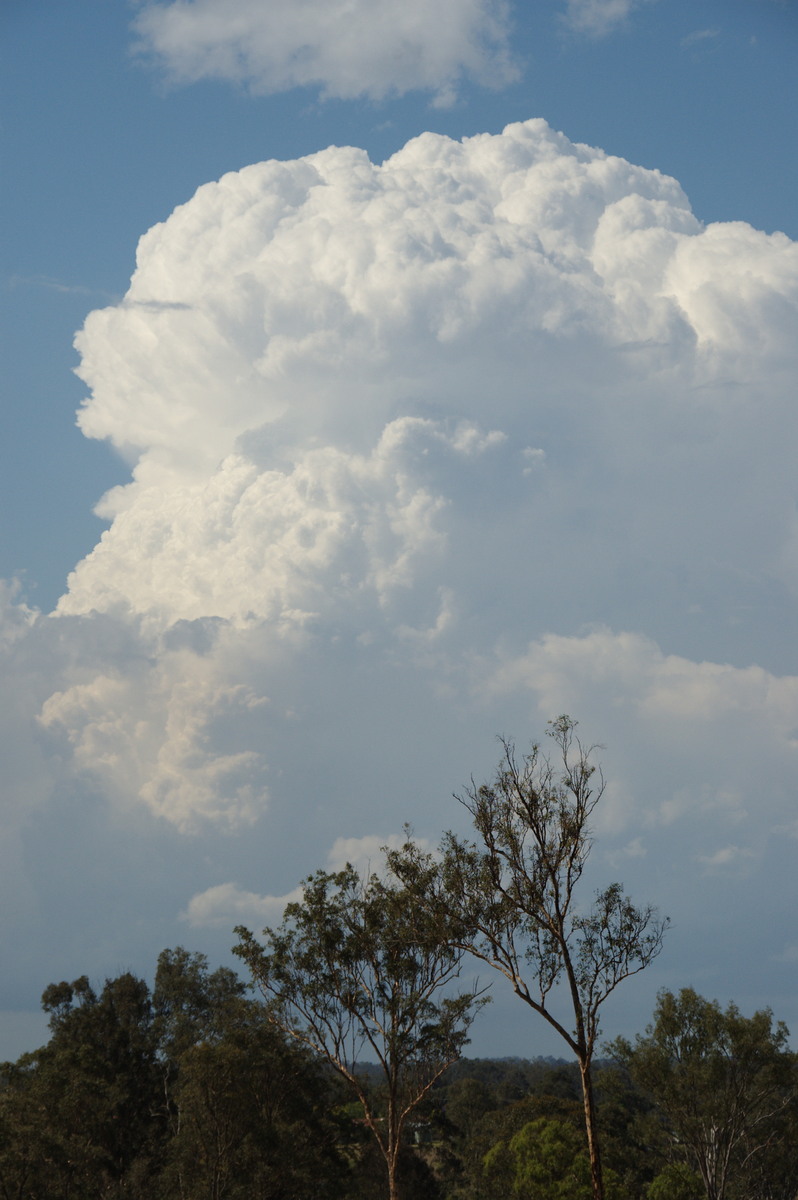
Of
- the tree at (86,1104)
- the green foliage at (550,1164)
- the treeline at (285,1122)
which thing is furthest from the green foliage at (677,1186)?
the tree at (86,1104)

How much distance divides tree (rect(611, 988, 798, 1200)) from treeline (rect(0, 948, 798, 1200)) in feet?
0.23

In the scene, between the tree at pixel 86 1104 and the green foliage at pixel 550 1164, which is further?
the green foliage at pixel 550 1164

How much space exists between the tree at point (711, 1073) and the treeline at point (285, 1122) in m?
0.07

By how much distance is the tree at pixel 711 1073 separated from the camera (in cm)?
5031

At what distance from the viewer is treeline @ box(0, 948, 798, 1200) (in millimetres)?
45438

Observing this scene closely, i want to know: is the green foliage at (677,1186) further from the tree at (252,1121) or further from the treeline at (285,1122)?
the tree at (252,1121)

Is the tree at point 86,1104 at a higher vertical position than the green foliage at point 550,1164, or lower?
higher

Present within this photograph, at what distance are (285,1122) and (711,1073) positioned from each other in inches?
833

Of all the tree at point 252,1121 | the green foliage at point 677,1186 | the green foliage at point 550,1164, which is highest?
the tree at point 252,1121

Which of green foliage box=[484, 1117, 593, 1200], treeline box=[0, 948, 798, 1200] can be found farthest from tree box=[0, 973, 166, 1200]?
A: green foliage box=[484, 1117, 593, 1200]

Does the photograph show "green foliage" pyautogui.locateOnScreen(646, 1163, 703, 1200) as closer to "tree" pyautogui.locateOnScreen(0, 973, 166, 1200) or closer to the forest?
the forest

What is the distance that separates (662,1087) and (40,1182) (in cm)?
2965

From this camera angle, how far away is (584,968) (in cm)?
3183

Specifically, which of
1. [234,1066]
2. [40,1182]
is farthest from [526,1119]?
[40,1182]
